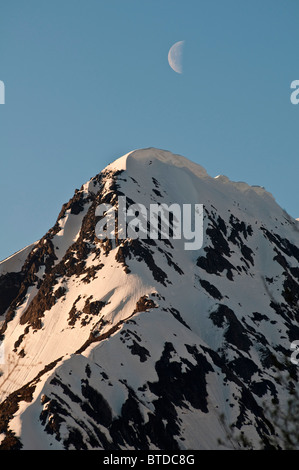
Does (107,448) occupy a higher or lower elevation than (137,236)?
lower

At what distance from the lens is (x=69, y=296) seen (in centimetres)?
19125

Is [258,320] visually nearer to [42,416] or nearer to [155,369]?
[155,369]

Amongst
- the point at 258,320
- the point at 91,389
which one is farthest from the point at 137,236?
the point at 91,389

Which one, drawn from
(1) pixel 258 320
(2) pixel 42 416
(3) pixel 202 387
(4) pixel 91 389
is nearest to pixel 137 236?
(1) pixel 258 320

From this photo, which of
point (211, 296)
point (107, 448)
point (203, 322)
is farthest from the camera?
point (211, 296)

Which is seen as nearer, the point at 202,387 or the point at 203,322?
the point at 202,387

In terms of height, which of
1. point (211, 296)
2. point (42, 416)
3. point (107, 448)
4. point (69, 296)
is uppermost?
point (69, 296)

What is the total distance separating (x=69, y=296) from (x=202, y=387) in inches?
1967

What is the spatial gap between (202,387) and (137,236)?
5556 cm

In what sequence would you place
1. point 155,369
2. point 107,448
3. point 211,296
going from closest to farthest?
point 107,448
point 155,369
point 211,296
